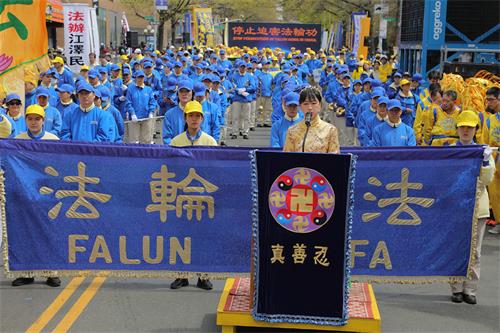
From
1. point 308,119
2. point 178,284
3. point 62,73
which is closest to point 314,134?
point 308,119

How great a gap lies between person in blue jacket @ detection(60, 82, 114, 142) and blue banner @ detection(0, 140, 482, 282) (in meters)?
3.34

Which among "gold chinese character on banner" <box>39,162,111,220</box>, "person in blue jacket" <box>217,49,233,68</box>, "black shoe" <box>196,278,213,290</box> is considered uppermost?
"person in blue jacket" <box>217,49,233,68</box>

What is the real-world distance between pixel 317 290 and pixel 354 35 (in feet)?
115

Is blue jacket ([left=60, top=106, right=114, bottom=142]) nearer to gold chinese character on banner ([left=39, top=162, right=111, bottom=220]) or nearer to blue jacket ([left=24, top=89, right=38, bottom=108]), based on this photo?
blue jacket ([left=24, top=89, right=38, bottom=108])

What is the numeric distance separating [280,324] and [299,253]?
601 mm

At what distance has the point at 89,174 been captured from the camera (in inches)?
279

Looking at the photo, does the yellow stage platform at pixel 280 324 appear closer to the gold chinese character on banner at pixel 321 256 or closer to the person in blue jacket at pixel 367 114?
the gold chinese character on banner at pixel 321 256

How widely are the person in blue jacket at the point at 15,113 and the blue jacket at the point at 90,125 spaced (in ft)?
2.21

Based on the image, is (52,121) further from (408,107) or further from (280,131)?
(408,107)

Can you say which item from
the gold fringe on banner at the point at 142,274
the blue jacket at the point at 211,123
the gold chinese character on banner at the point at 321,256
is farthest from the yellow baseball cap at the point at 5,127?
the gold chinese character on banner at the point at 321,256

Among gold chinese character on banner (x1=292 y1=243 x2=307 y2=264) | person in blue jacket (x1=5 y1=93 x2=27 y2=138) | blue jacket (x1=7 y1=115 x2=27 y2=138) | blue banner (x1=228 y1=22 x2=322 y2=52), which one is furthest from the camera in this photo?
blue banner (x1=228 y1=22 x2=322 y2=52)

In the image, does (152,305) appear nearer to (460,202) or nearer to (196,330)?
(196,330)

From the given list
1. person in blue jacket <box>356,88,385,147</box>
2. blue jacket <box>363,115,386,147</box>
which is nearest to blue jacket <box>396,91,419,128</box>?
person in blue jacket <box>356,88,385,147</box>

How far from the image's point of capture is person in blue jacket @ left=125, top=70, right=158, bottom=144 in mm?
15977
